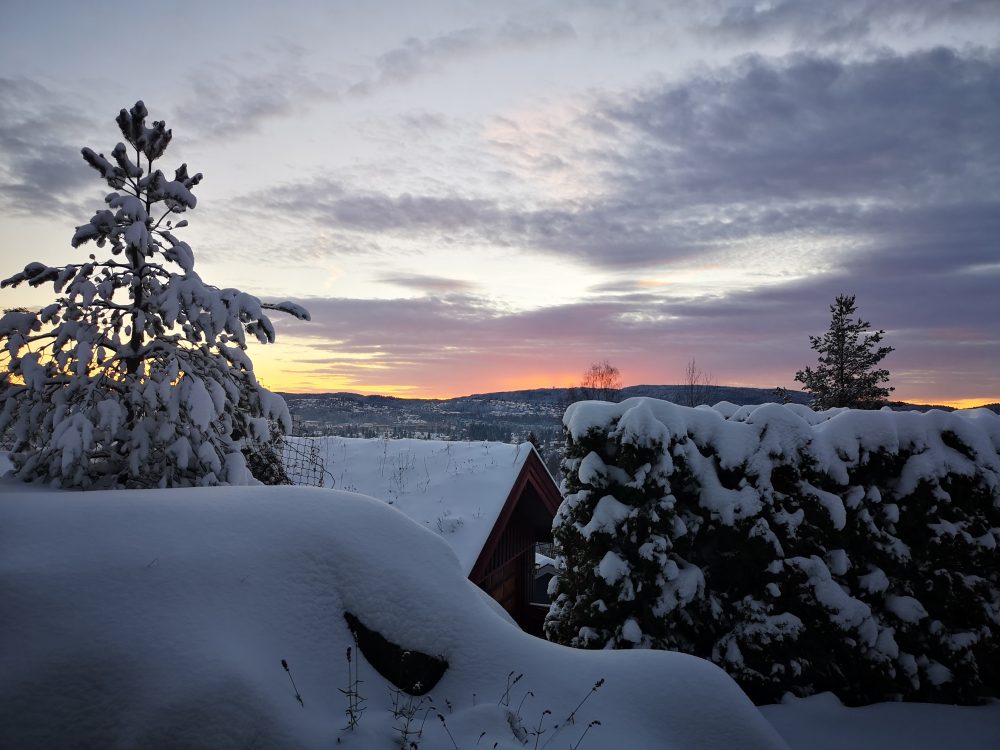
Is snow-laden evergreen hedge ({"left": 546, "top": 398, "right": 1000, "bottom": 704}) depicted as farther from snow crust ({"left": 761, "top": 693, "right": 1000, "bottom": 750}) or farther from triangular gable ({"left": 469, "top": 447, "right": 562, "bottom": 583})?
triangular gable ({"left": 469, "top": 447, "right": 562, "bottom": 583})

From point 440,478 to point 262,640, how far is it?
803 centimetres

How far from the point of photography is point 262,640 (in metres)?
2.81

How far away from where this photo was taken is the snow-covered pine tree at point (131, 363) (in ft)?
18.8

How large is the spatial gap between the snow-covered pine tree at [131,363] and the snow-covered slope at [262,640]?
258cm

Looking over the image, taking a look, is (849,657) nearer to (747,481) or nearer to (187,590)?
(747,481)

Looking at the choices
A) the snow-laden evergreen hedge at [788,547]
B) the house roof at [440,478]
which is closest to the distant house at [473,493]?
the house roof at [440,478]

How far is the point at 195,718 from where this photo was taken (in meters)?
2.42

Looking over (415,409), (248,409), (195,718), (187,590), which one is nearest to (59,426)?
(248,409)

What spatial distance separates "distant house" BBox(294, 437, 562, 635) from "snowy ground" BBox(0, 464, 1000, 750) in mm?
5336

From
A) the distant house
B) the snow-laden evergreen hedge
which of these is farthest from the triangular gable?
the snow-laden evergreen hedge

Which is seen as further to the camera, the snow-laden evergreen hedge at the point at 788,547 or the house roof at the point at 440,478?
the house roof at the point at 440,478

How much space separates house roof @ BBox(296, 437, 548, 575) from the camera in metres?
9.27

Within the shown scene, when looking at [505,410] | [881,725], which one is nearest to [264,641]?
[881,725]

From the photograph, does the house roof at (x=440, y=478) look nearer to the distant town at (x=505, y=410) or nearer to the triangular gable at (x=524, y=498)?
the triangular gable at (x=524, y=498)
